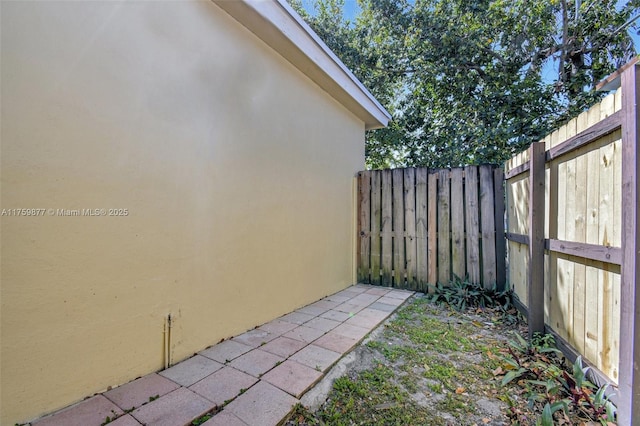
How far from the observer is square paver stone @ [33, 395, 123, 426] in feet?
4.68

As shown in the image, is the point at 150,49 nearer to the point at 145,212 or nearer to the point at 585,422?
the point at 145,212

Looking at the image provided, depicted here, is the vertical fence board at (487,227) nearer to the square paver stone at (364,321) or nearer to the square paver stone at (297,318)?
the square paver stone at (364,321)

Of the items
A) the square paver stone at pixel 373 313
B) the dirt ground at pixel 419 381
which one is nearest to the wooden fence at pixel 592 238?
the dirt ground at pixel 419 381

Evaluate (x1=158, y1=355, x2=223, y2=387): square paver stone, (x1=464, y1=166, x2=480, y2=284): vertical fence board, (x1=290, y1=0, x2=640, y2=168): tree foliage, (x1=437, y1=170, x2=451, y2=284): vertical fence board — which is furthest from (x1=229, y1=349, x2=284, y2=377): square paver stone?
(x1=290, y1=0, x2=640, y2=168): tree foliage

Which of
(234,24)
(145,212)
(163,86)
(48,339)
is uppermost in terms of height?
(234,24)

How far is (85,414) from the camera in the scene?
1496 mm

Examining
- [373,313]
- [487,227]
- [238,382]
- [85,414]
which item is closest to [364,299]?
[373,313]

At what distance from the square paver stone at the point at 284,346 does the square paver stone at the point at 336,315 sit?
2.35ft

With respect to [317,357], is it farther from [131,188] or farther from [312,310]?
[131,188]

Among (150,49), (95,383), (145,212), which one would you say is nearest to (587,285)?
(145,212)

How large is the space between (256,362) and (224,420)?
606 mm

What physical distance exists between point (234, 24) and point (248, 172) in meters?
1.36

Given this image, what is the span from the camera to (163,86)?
205cm

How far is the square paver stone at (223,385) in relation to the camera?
66.6 inches
